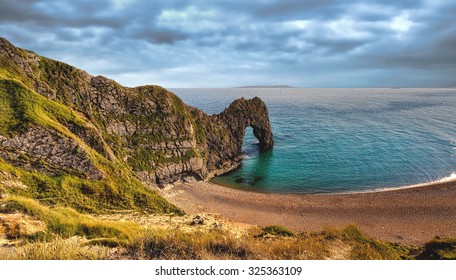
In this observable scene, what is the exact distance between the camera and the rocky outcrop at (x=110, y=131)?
2781 centimetres

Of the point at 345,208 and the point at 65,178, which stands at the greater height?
the point at 65,178

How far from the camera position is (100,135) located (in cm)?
3838

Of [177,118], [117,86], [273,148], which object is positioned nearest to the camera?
[117,86]

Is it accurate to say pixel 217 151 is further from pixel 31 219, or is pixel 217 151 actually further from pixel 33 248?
pixel 33 248

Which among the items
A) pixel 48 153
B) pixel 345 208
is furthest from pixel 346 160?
pixel 48 153

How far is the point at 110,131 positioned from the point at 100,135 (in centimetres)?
861

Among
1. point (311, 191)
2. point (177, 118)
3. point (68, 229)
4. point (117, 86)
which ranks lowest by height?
point (311, 191)

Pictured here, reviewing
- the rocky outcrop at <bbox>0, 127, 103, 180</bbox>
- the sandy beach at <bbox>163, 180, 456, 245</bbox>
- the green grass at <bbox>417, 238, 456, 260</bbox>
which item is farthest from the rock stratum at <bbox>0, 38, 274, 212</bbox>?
the green grass at <bbox>417, 238, 456, 260</bbox>

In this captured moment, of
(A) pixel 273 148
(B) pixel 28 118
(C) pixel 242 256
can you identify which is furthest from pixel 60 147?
(A) pixel 273 148

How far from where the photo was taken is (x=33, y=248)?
7871mm

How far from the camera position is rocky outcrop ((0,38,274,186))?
91.2 feet

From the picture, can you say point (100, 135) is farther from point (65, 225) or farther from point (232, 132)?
point (232, 132)

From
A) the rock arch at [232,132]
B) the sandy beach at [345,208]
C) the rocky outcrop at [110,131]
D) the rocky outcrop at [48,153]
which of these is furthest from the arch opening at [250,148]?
the rocky outcrop at [48,153]

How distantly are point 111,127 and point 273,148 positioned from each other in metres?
50.3
